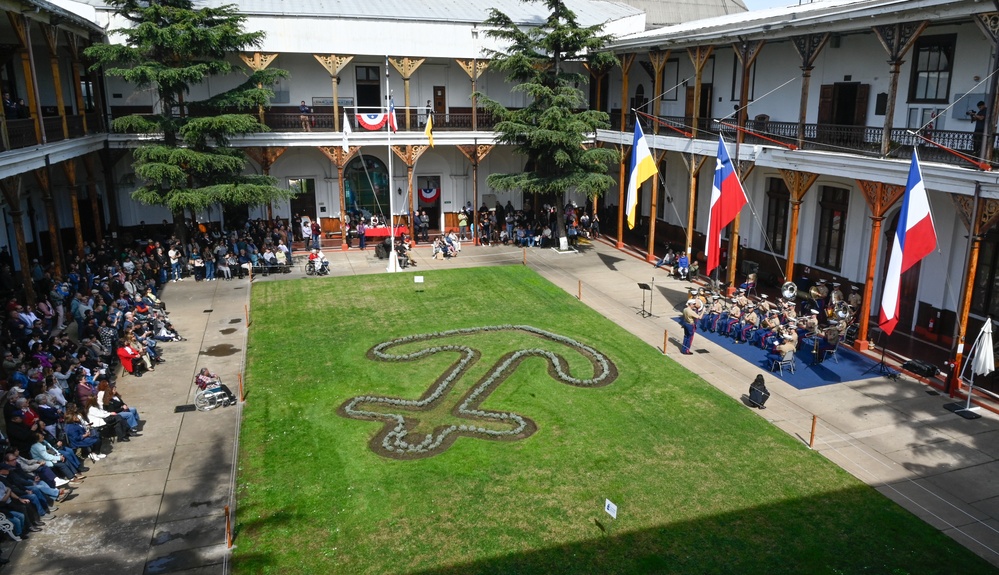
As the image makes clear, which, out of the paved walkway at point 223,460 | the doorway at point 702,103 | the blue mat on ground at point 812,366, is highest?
the doorway at point 702,103

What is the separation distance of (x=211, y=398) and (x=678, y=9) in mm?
44982

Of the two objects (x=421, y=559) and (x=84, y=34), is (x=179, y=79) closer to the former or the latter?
(x=84, y=34)

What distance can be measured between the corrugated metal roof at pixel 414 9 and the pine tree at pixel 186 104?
476 centimetres

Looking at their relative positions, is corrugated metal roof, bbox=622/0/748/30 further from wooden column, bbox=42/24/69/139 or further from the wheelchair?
the wheelchair

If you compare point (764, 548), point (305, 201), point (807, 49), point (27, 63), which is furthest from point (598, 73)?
point (764, 548)

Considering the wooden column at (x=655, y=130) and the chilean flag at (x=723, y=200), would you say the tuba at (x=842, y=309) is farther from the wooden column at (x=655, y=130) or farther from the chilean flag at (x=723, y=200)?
the wooden column at (x=655, y=130)

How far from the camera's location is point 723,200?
878 inches

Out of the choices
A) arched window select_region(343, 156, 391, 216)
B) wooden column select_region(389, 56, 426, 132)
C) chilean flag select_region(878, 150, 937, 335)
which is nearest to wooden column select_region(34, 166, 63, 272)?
arched window select_region(343, 156, 391, 216)

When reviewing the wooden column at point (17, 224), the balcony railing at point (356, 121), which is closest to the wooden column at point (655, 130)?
the balcony railing at point (356, 121)

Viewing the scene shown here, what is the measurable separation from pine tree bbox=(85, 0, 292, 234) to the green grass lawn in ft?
31.7

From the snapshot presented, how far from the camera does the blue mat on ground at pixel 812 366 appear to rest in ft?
60.2

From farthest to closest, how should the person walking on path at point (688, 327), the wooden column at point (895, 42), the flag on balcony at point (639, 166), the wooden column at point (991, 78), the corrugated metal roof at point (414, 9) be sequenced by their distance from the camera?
the corrugated metal roof at point (414, 9), the flag on balcony at point (639, 166), the person walking on path at point (688, 327), the wooden column at point (895, 42), the wooden column at point (991, 78)

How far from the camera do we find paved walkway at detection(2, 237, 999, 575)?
11.6 metres

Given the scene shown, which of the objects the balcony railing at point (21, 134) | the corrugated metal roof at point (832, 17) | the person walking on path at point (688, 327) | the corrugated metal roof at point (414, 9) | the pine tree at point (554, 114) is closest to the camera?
the corrugated metal roof at point (832, 17)
